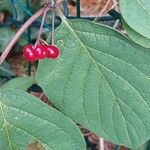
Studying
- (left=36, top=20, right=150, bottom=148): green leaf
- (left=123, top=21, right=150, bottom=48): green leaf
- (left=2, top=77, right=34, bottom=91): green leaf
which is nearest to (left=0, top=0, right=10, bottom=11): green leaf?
(left=2, top=77, right=34, bottom=91): green leaf

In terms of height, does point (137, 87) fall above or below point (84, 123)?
above

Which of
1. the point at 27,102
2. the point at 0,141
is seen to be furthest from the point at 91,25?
the point at 0,141

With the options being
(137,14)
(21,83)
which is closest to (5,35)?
(21,83)

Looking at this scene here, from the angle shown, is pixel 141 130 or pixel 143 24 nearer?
pixel 143 24

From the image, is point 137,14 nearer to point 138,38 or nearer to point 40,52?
point 138,38

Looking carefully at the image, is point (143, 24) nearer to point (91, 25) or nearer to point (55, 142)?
point (91, 25)

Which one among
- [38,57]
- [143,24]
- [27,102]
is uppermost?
[143,24]
